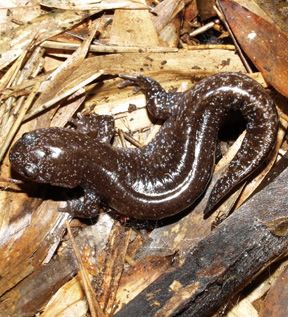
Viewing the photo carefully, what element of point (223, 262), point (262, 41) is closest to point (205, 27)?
point (262, 41)

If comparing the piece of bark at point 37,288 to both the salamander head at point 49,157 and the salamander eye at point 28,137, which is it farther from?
the salamander eye at point 28,137

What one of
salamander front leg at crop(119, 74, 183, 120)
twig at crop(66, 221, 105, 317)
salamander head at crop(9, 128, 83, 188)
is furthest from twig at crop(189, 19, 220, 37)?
twig at crop(66, 221, 105, 317)

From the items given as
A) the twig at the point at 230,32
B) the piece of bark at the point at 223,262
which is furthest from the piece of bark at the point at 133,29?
the piece of bark at the point at 223,262

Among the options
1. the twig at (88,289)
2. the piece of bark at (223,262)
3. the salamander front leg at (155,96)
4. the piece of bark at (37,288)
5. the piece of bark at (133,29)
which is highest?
the piece of bark at (133,29)

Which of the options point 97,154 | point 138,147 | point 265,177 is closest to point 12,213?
point 97,154

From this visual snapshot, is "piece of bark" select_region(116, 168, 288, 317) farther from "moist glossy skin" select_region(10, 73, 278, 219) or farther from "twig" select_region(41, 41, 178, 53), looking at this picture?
"twig" select_region(41, 41, 178, 53)

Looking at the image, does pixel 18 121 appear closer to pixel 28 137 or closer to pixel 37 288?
pixel 28 137
